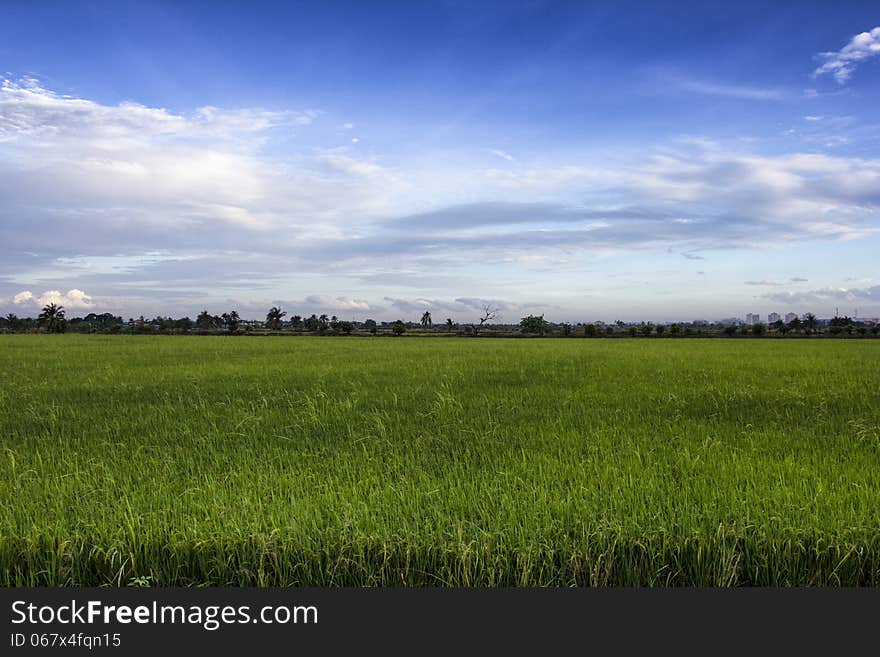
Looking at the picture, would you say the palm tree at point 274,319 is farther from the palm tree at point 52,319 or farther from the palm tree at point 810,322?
the palm tree at point 810,322

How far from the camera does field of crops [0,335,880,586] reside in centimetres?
350

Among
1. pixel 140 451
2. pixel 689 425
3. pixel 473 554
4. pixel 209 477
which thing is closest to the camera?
pixel 473 554

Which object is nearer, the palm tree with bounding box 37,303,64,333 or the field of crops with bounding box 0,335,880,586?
the field of crops with bounding box 0,335,880,586

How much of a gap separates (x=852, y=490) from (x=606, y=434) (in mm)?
2665

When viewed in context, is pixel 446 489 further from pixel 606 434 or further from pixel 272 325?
pixel 272 325

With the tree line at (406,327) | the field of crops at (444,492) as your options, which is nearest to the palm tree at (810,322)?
the tree line at (406,327)

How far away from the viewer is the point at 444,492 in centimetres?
456

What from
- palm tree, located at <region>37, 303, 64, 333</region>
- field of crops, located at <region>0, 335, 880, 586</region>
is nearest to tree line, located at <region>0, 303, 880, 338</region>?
palm tree, located at <region>37, 303, 64, 333</region>

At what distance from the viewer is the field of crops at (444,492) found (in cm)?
350

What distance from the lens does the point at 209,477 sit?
16.8 feet

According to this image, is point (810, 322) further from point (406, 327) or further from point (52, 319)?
point (52, 319)

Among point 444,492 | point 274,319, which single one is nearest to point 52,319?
point 274,319

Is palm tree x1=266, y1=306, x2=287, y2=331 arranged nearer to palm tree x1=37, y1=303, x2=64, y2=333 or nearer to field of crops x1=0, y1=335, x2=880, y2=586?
palm tree x1=37, y1=303, x2=64, y2=333

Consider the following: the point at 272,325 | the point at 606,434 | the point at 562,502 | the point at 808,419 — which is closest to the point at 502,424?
the point at 606,434
